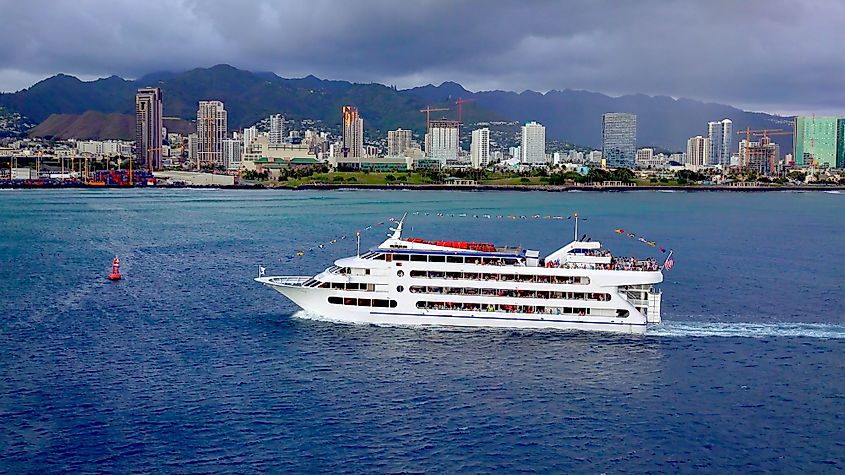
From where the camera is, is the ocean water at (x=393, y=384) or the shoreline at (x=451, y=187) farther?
the shoreline at (x=451, y=187)

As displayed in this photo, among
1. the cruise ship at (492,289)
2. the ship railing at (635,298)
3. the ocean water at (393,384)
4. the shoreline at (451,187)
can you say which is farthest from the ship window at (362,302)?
the shoreline at (451,187)

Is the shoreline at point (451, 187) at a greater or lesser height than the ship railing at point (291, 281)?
greater

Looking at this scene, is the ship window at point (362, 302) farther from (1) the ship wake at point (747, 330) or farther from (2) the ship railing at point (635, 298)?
(1) the ship wake at point (747, 330)

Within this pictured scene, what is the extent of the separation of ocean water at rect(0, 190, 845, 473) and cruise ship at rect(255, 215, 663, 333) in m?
0.71

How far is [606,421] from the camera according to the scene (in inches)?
842

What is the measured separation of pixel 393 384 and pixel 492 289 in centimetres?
667

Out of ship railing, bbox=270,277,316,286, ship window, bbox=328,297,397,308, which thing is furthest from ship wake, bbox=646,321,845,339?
ship railing, bbox=270,277,316,286

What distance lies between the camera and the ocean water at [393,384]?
1927 centimetres

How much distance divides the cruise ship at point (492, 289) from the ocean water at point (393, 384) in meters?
0.71

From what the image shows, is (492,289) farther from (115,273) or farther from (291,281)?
(115,273)

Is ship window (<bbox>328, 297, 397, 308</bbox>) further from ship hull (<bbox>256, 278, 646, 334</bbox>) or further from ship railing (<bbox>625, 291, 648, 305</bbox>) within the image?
ship railing (<bbox>625, 291, 648, 305</bbox>)

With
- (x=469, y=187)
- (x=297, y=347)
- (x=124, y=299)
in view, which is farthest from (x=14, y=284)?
(x=469, y=187)

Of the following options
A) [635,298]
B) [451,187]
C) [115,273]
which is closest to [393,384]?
[635,298]

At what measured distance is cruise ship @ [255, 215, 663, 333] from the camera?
29.0 metres
